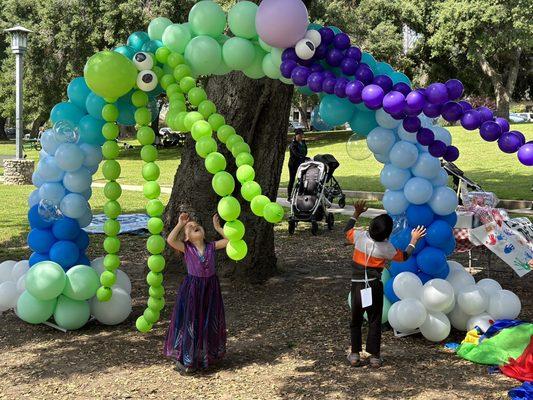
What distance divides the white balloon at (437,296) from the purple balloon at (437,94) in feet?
5.39

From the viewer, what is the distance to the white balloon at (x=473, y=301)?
590 centimetres

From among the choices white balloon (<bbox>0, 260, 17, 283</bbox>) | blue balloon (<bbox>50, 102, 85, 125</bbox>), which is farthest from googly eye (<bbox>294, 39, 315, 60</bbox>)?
white balloon (<bbox>0, 260, 17, 283</bbox>)

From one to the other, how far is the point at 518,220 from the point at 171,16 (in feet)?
79.1

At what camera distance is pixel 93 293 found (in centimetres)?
625

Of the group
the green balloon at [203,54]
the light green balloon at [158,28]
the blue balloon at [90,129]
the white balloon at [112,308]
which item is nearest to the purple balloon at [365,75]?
the green balloon at [203,54]

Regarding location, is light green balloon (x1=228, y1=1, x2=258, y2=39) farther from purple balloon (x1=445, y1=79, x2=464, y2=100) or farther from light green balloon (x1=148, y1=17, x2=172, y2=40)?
purple balloon (x1=445, y1=79, x2=464, y2=100)

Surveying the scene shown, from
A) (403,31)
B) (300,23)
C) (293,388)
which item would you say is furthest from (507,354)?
(403,31)

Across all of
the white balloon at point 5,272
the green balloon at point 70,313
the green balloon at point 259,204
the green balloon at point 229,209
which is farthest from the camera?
the white balloon at point 5,272

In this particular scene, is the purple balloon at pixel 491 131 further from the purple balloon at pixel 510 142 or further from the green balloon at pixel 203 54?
the green balloon at pixel 203 54

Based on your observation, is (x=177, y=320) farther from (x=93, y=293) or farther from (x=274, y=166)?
(x=274, y=166)

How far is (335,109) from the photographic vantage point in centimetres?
595

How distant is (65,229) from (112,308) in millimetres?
871

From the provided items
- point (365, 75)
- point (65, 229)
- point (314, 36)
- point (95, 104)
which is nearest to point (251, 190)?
point (365, 75)

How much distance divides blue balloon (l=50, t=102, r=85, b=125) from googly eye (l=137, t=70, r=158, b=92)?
2.65 feet
